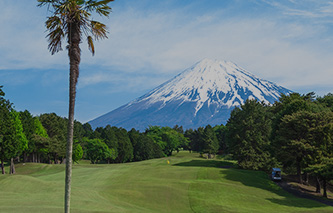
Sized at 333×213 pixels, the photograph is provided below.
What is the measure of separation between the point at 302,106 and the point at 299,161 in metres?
13.6

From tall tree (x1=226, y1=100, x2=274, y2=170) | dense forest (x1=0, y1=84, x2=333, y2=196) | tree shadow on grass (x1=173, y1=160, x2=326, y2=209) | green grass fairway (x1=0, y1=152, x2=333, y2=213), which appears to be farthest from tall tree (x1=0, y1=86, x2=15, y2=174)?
tall tree (x1=226, y1=100, x2=274, y2=170)

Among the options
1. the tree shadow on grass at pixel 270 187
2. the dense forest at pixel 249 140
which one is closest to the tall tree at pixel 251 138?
the dense forest at pixel 249 140

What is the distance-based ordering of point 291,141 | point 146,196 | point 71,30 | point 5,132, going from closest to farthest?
point 71,30 → point 146,196 → point 291,141 → point 5,132

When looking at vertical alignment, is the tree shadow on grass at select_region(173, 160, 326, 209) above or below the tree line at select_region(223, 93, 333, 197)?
below

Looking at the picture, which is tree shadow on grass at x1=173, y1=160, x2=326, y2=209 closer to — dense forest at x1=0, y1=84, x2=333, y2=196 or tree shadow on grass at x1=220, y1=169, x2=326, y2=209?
tree shadow on grass at x1=220, y1=169, x2=326, y2=209

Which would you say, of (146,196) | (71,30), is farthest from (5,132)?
(71,30)

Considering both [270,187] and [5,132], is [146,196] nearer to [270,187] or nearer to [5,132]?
[270,187]

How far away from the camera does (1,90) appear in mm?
55312

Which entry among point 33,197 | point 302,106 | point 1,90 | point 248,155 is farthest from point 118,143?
point 33,197

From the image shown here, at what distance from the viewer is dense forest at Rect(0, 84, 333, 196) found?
54594mm

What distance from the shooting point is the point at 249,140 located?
75812mm

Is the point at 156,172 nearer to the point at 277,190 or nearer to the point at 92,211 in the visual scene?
the point at 277,190

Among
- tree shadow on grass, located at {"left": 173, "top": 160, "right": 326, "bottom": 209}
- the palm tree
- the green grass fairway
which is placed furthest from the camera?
tree shadow on grass, located at {"left": 173, "top": 160, "right": 326, "bottom": 209}

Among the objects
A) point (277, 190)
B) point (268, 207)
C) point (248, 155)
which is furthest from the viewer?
point (248, 155)
